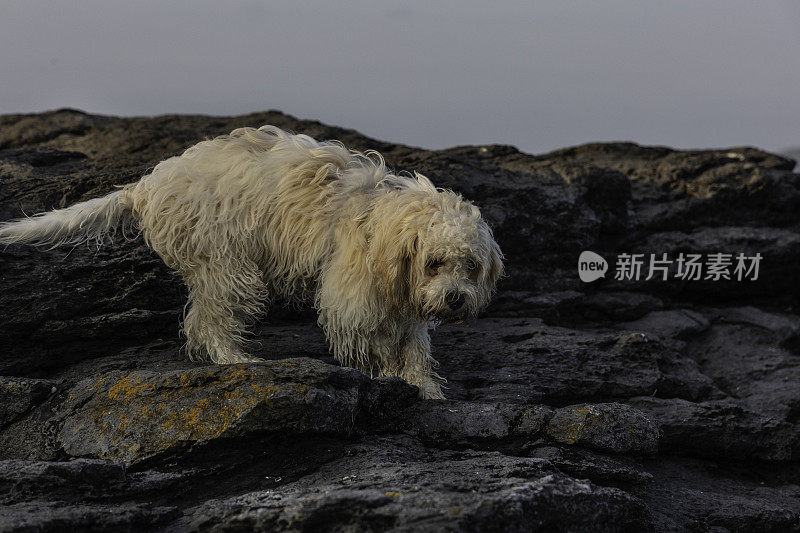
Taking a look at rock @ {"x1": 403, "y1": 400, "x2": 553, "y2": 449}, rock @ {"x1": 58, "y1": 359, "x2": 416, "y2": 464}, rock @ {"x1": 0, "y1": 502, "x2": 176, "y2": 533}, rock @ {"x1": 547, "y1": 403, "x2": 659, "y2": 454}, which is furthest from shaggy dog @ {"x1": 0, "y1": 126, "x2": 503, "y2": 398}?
rock @ {"x1": 0, "y1": 502, "x2": 176, "y2": 533}

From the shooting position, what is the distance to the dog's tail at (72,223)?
21.8ft

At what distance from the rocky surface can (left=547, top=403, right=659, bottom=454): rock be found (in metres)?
0.02

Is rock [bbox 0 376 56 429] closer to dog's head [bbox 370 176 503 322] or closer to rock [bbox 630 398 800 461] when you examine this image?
dog's head [bbox 370 176 503 322]

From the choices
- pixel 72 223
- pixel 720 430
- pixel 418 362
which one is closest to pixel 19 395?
pixel 72 223

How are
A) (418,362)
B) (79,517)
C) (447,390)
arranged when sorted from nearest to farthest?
(79,517)
(418,362)
(447,390)

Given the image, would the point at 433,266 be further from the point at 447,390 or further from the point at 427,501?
the point at 427,501

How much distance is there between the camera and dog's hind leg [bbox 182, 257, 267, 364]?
6.41m

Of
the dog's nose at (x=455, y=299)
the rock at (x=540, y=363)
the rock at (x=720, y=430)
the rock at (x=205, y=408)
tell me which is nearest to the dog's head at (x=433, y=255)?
the dog's nose at (x=455, y=299)

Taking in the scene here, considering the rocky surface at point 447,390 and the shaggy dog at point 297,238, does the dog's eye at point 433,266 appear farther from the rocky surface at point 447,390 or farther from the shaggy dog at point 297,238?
the rocky surface at point 447,390

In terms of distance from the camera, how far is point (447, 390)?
7121mm

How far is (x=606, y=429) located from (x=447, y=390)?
1533mm

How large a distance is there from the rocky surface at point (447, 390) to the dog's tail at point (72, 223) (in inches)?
9.2

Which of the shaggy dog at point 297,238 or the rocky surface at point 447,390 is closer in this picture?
the rocky surface at point 447,390

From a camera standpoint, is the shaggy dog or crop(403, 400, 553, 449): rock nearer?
crop(403, 400, 553, 449): rock
